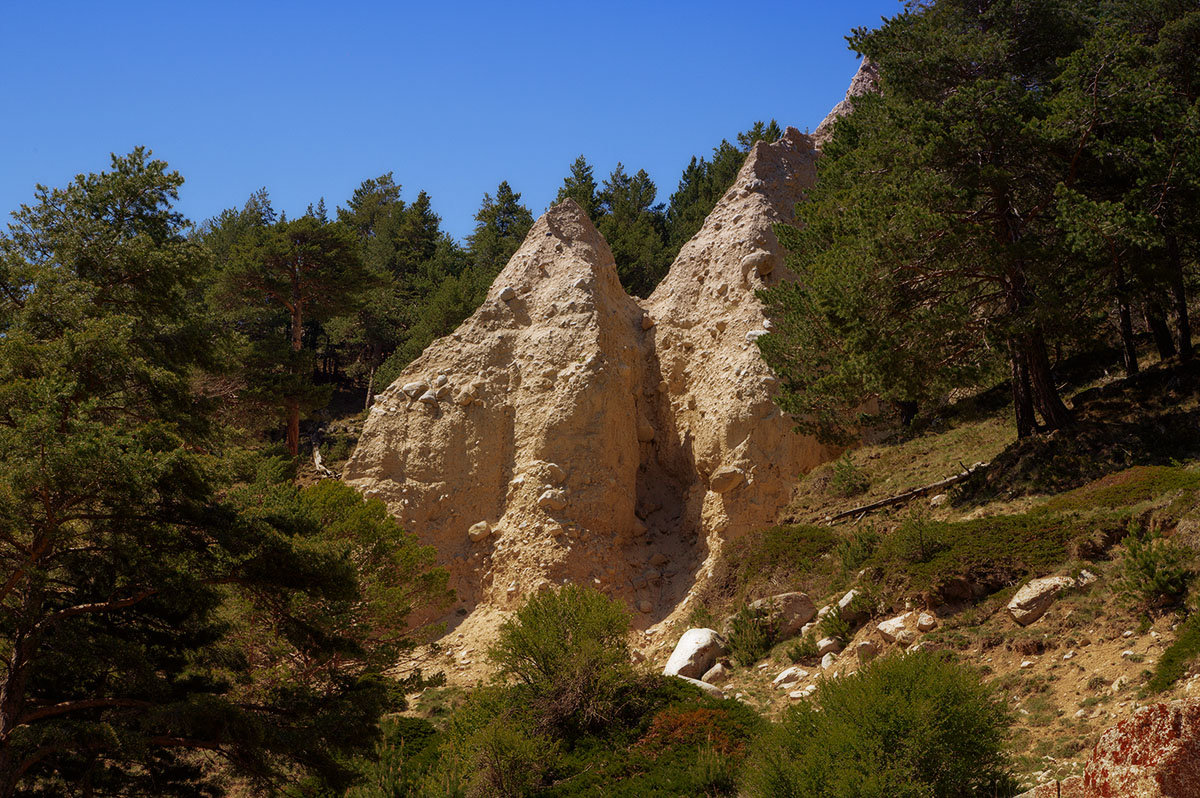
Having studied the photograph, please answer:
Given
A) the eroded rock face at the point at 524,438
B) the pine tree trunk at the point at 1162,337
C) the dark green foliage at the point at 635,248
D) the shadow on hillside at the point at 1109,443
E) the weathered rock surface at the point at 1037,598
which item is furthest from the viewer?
the dark green foliage at the point at 635,248

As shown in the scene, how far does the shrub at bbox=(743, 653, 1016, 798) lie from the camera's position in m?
9.19

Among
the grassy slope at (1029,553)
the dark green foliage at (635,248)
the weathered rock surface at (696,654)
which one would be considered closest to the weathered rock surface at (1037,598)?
the grassy slope at (1029,553)

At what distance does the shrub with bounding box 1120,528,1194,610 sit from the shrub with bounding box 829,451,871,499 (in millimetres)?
8584

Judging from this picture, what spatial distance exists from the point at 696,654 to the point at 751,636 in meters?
1.08

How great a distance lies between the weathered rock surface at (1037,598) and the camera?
12320 millimetres

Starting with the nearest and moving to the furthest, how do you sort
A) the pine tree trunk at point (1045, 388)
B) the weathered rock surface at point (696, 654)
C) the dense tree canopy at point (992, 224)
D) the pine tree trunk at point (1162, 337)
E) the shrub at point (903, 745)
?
1. the shrub at point (903, 745)
2. the dense tree canopy at point (992, 224)
3. the weathered rock surface at point (696, 654)
4. the pine tree trunk at point (1045, 388)
5. the pine tree trunk at point (1162, 337)

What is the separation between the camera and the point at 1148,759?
7.46 metres

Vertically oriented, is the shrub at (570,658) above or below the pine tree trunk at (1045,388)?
below

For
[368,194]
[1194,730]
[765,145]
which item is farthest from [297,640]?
[368,194]

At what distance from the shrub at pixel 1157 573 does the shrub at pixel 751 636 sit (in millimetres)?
6143

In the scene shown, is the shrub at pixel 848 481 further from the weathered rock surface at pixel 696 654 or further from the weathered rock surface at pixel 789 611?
the weathered rock surface at pixel 696 654

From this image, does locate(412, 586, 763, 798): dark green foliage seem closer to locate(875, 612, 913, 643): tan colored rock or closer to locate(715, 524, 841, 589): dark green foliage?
locate(875, 612, 913, 643): tan colored rock

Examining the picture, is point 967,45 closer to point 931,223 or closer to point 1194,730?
point 931,223

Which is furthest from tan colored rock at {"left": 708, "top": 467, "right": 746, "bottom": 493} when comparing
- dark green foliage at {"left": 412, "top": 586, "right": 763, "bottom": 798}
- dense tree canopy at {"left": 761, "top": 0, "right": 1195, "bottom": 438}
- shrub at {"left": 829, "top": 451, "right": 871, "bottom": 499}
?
dark green foliage at {"left": 412, "top": 586, "right": 763, "bottom": 798}
